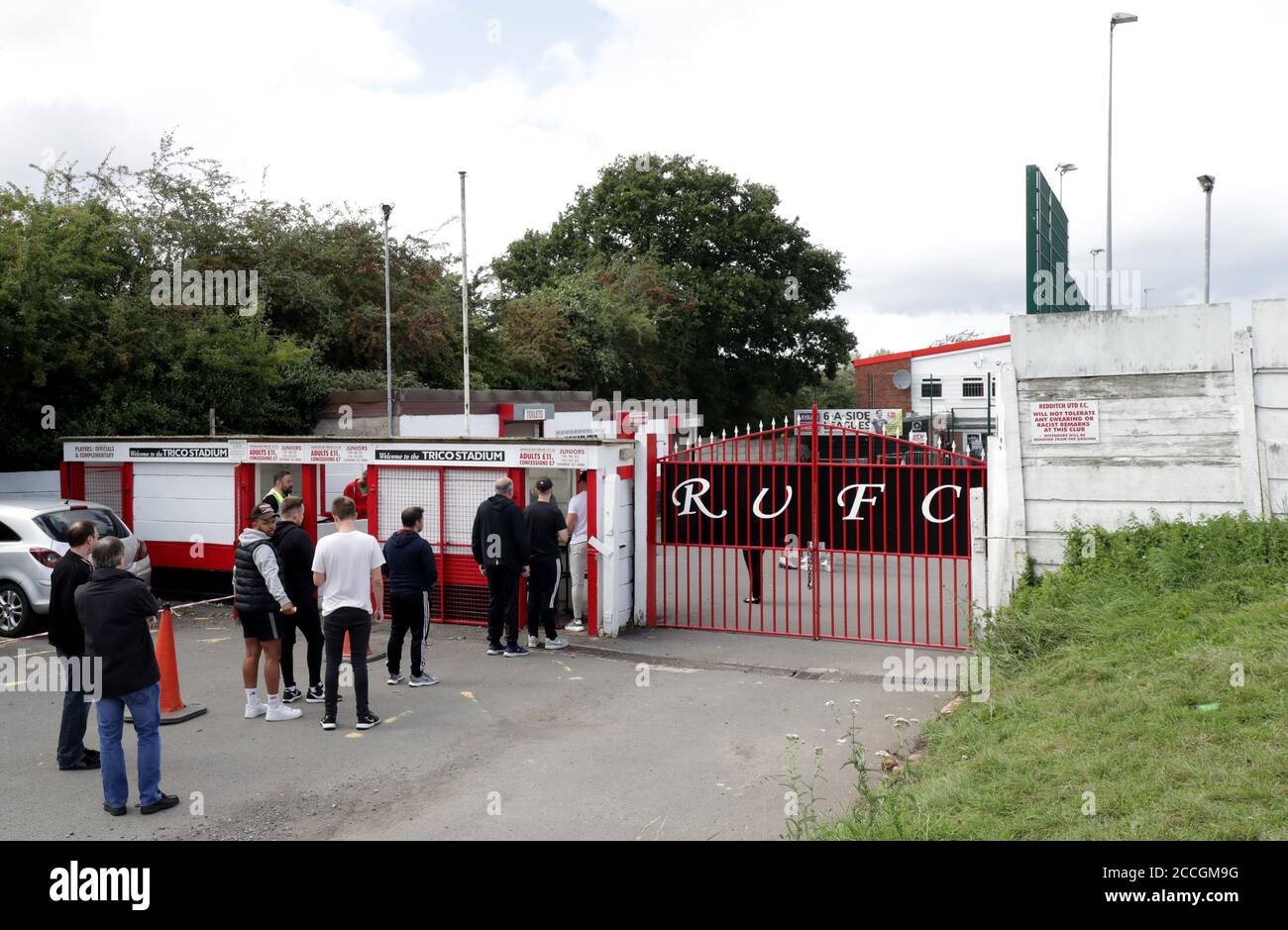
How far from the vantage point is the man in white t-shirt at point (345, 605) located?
27.5ft

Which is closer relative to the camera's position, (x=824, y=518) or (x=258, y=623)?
(x=258, y=623)

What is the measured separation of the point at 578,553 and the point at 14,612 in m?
6.54

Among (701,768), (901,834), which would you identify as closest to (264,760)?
(701,768)

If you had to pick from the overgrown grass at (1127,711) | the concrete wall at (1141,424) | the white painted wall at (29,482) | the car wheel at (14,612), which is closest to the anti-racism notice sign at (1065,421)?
the concrete wall at (1141,424)

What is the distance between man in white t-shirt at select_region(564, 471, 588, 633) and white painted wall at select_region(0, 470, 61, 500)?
29.6 feet

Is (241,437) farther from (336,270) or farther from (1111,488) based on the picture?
(336,270)

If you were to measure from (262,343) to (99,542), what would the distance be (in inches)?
567

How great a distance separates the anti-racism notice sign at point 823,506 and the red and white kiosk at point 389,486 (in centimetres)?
59

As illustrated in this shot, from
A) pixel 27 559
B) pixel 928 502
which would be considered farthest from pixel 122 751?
pixel 928 502

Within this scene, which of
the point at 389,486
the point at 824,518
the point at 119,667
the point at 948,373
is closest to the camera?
the point at 119,667

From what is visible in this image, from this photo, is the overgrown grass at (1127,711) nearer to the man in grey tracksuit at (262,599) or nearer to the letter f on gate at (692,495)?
the letter f on gate at (692,495)

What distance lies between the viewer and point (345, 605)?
8.38 metres

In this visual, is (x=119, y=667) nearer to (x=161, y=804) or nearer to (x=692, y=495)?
(x=161, y=804)

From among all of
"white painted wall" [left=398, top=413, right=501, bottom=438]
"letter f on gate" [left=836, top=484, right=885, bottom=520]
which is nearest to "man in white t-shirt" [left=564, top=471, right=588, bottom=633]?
"letter f on gate" [left=836, top=484, right=885, bottom=520]
